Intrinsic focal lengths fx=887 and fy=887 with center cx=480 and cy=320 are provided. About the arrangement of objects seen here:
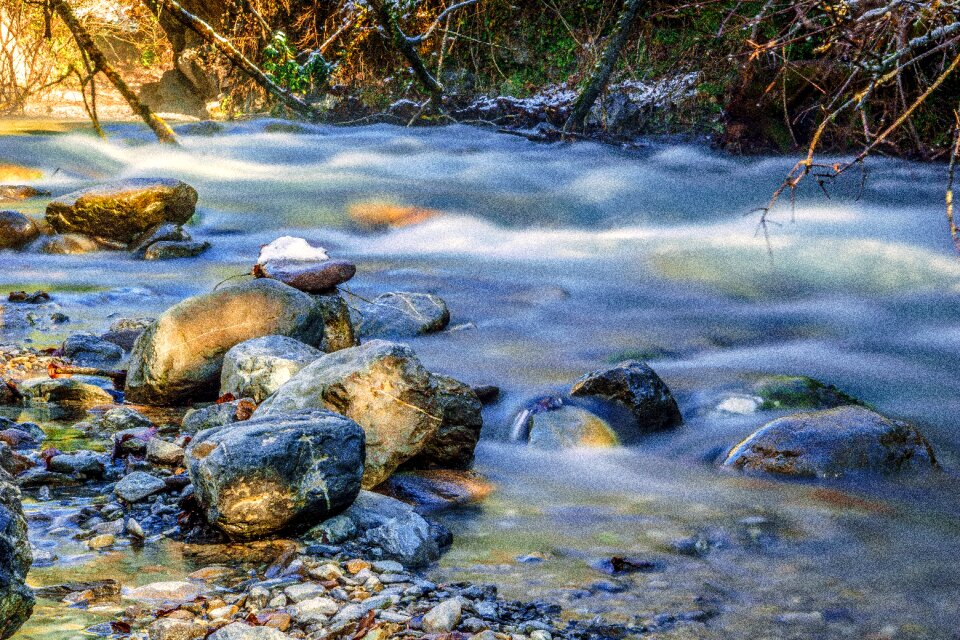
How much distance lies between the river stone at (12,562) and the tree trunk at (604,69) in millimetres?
9032

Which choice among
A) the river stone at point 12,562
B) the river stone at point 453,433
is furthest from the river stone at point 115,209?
the river stone at point 12,562

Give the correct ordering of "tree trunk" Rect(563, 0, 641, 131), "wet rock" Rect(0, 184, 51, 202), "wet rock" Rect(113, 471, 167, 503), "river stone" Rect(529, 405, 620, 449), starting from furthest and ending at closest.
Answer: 1. "wet rock" Rect(0, 184, 51, 202)
2. "tree trunk" Rect(563, 0, 641, 131)
3. "river stone" Rect(529, 405, 620, 449)
4. "wet rock" Rect(113, 471, 167, 503)

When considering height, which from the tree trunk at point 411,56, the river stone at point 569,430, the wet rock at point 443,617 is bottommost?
the river stone at point 569,430

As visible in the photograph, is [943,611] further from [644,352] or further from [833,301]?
[833,301]

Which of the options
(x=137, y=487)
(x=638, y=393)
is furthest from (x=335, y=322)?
(x=137, y=487)

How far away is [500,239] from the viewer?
9297mm

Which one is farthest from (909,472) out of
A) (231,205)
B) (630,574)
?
(231,205)

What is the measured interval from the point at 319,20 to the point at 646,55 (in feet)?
18.1

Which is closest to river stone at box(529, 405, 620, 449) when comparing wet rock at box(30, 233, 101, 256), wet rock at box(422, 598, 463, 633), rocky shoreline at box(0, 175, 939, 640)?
rocky shoreline at box(0, 175, 939, 640)

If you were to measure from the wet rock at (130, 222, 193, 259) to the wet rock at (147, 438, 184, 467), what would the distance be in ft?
18.0

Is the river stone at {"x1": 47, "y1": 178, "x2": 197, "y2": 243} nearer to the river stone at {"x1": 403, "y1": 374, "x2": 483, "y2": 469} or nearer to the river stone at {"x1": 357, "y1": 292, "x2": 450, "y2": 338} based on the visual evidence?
the river stone at {"x1": 357, "y1": 292, "x2": 450, "y2": 338}

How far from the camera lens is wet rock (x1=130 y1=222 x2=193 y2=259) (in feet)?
28.5

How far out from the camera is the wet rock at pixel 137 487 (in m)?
3.14

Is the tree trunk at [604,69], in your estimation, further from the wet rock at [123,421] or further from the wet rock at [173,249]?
the wet rock at [123,421]
